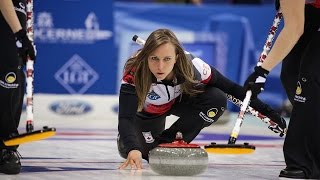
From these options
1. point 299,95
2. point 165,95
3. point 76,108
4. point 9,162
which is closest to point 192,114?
point 165,95

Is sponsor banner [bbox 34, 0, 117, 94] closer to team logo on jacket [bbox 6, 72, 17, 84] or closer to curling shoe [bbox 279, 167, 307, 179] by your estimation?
team logo on jacket [bbox 6, 72, 17, 84]

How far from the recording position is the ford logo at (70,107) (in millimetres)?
8562

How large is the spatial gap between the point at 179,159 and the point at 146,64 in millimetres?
621

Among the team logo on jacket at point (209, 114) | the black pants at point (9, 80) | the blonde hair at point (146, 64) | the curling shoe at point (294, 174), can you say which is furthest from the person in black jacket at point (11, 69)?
the curling shoe at point (294, 174)

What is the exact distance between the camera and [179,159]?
13.0 ft

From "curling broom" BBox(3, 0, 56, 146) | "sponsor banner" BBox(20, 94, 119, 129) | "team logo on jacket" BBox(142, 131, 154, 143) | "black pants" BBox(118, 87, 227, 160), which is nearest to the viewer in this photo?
"curling broom" BBox(3, 0, 56, 146)

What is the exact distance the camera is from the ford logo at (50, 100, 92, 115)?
856 cm

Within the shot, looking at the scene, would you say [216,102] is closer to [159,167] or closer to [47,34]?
[159,167]

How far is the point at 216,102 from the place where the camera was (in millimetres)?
4828

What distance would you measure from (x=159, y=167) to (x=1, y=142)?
3.04ft

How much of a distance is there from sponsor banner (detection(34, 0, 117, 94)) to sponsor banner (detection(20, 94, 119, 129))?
8 cm

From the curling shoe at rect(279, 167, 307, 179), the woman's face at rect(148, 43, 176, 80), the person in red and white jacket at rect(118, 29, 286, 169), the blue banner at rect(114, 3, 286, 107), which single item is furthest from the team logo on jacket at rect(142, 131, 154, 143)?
the blue banner at rect(114, 3, 286, 107)

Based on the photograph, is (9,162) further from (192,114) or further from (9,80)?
(192,114)

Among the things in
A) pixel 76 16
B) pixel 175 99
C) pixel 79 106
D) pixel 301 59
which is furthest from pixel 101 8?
pixel 301 59
